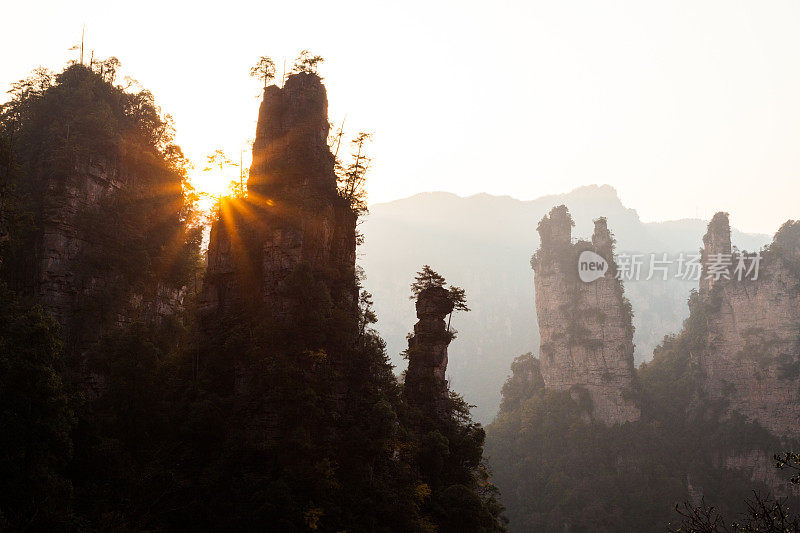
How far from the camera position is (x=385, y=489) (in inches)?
1064

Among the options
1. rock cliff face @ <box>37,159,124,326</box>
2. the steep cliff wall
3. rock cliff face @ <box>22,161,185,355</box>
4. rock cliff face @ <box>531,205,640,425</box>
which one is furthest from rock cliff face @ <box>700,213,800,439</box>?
rock cliff face @ <box>37,159,124,326</box>

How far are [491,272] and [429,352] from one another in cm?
13135

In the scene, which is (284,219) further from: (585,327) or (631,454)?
(631,454)

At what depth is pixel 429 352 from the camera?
37.6 metres

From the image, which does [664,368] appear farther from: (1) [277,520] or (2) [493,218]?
(2) [493,218]

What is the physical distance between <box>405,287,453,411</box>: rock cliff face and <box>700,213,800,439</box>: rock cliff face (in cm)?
4364

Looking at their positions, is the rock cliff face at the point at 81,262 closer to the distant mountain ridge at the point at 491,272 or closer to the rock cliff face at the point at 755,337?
the rock cliff face at the point at 755,337

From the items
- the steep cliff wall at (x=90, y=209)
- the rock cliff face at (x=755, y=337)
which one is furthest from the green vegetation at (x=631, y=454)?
the steep cliff wall at (x=90, y=209)

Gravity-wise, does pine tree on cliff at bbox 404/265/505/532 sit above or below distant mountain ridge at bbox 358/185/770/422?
below

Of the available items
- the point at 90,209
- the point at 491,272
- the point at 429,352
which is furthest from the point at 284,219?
the point at 491,272

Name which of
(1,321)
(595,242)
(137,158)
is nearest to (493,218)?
(595,242)

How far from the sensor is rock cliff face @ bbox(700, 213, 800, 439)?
61.0m

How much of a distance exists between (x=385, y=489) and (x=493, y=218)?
175 m

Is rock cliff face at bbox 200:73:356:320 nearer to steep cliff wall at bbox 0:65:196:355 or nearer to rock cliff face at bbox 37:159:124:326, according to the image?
steep cliff wall at bbox 0:65:196:355
